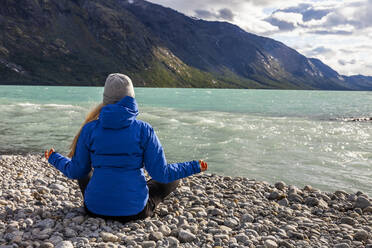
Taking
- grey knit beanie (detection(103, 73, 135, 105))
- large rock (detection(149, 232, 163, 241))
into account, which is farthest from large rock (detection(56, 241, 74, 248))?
grey knit beanie (detection(103, 73, 135, 105))

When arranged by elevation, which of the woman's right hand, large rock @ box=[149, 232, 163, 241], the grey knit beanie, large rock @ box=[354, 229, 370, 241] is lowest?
large rock @ box=[354, 229, 370, 241]

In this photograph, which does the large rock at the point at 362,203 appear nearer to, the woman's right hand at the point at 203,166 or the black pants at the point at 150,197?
the black pants at the point at 150,197

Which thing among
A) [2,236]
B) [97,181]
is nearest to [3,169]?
[2,236]

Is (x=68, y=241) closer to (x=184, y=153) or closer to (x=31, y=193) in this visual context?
(x=31, y=193)

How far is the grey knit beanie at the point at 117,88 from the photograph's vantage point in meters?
5.50

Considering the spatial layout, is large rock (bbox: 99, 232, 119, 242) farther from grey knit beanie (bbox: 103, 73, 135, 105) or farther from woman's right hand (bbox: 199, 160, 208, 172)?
grey knit beanie (bbox: 103, 73, 135, 105)

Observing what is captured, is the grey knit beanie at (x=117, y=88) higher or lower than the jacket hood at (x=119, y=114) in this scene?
higher

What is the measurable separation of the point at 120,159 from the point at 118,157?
0.05 m

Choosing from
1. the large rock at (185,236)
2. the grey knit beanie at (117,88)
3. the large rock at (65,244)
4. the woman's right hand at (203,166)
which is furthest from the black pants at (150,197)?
the grey knit beanie at (117,88)

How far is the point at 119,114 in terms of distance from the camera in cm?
535

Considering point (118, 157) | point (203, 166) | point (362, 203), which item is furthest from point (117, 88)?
point (362, 203)

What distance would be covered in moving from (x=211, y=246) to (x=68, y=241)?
2390mm

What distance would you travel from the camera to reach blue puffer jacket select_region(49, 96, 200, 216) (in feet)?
17.9

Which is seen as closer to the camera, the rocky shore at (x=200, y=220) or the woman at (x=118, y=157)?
the woman at (x=118, y=157)
